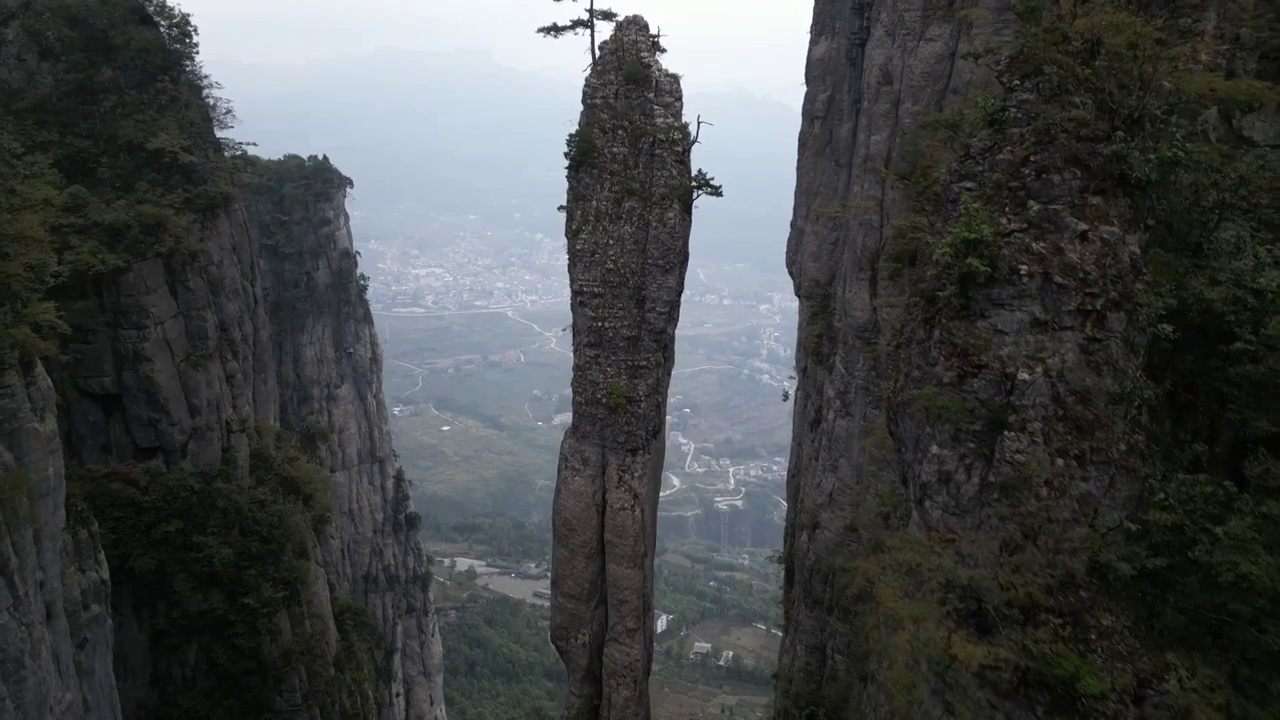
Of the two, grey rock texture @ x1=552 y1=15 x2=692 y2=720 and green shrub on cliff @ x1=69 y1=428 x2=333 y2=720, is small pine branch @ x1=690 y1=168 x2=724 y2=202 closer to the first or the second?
grey rock texture @ x1=552 y1=15 x2=692 y2=720

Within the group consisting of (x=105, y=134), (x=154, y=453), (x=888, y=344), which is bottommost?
(x=154, y=453)

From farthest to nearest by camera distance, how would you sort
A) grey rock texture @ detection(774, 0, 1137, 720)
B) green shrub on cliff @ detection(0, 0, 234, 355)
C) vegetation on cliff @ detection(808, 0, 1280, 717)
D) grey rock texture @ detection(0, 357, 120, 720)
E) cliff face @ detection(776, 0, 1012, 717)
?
green shrub on cliff @ detection(0, 0, 234, 355)
cliff face @ detection(776, 0, 1012, 717)
grey rock texture @ detection(0, 357, 120, 720)
grey rock texture @ detection(774, 0, 1137, 720)
vegetation on cliff @ detection(808, 0, 1280, 717)

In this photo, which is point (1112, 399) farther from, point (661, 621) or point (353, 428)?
point (661, 621)

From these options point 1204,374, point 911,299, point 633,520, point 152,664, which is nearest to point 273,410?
point 152,664

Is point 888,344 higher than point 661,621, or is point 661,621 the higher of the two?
point 888,344

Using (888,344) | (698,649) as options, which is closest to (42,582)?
(888,344)

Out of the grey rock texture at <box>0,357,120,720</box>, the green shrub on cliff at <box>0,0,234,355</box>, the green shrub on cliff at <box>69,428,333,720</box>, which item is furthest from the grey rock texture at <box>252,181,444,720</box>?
the grey rock texture at <box>0,357,120,720</box>
